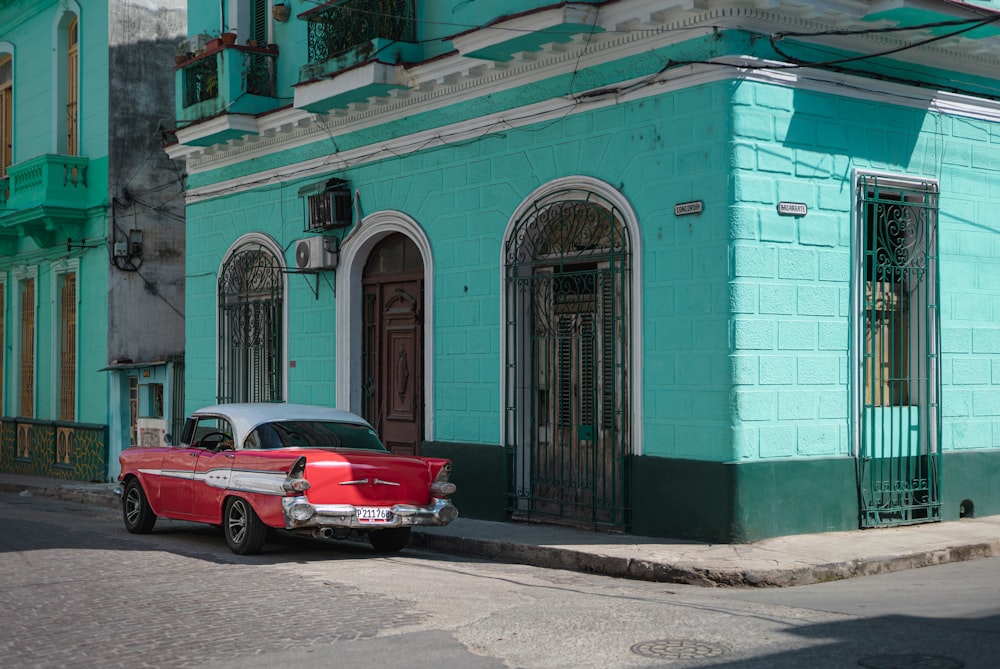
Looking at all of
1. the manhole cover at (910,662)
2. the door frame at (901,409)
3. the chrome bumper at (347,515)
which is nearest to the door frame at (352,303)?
the chrome bumper at (347,515)

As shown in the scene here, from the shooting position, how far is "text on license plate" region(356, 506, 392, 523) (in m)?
10.2

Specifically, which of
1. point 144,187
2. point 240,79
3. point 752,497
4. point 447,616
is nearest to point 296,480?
point 447,616

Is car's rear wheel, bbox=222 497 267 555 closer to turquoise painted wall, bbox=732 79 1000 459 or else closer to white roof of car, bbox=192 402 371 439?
white roof of car, bbox=192 402 371 439

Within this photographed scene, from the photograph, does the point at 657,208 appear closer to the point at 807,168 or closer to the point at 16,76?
the point at 807,168

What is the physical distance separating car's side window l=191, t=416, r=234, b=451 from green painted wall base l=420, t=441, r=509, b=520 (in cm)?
284

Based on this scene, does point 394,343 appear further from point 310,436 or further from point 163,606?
point 163,606

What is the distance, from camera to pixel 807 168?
438 inches

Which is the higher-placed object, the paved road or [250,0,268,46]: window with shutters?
[250,0,268,46]: window with shutters

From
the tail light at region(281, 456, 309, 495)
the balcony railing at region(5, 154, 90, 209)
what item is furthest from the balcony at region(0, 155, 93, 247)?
the tail light at region(281, 456, 309, 495)

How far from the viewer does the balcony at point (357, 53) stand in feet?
45.5

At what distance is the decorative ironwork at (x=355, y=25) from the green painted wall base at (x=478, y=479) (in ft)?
15.4

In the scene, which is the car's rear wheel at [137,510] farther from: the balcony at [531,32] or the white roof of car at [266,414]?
the balcony at [531,32]

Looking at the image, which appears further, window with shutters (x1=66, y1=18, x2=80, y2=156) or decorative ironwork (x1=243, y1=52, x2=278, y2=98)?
window with shutters (x1=66, y1=18, x2=80, y2=156)

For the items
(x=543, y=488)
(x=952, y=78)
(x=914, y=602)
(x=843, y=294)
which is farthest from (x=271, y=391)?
(x=914, y=602)
